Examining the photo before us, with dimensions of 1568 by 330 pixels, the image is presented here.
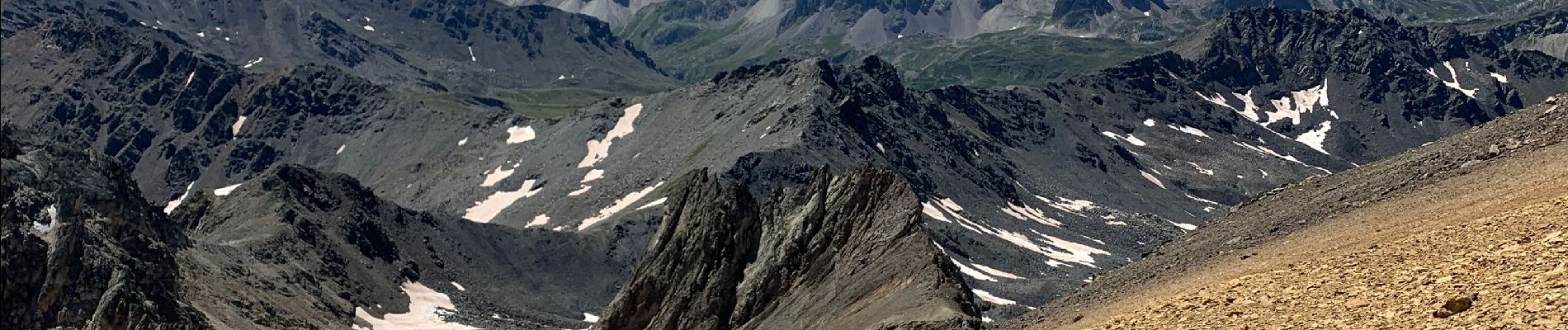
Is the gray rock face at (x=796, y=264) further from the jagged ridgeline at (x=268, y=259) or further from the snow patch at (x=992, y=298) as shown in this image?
the snow patch at (x=992, y=298)

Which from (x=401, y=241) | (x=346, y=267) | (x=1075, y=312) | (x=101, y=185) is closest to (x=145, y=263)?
(x=101, y=185)

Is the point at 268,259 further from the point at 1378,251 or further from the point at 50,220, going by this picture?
the point at 1378,251

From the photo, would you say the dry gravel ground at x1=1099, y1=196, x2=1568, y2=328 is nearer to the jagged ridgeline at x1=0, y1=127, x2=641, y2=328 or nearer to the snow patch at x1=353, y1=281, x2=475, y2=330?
the jagged ridgeline at x1=0, y1=127, x2=641, y2=328

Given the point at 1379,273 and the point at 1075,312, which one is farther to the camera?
the point at 1075,312

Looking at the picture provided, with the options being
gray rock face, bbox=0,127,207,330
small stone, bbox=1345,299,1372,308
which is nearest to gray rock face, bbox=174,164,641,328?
gray rock face, bbox=0,127,207,330

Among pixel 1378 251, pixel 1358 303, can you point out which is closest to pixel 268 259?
pixel 1378 251

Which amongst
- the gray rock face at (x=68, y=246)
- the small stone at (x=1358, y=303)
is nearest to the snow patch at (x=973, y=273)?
the gray rock face at (x=68, y=246)

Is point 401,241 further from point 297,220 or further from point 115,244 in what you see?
point 115,244
